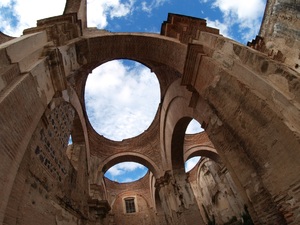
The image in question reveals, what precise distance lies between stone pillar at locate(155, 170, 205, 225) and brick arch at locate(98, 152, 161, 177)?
1.00 metres

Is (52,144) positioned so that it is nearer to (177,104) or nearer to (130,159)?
(177,104)

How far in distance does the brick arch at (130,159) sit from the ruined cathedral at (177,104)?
7.79 ft

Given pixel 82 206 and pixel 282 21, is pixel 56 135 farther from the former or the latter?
pixel 282 21

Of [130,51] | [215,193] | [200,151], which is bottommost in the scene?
[215,193]

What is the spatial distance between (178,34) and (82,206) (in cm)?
584

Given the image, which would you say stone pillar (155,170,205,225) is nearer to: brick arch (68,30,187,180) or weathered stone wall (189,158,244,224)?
brick arch (68,30,187,180)

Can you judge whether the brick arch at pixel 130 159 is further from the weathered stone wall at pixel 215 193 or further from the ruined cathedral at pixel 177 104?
the weathered stone wall at pixel 215 193

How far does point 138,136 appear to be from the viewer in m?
11.3

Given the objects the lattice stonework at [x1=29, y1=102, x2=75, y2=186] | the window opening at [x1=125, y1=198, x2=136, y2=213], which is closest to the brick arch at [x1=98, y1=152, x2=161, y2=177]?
the lattice stonework at [x1=29, y1=102, x2=75, y2=186]

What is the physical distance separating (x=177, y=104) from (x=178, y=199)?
3949mm

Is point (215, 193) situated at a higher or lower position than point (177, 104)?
lower

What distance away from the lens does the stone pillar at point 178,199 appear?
25.2ft

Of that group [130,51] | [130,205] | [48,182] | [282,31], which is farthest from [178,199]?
[130,205]

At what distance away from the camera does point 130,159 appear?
11.1 m
